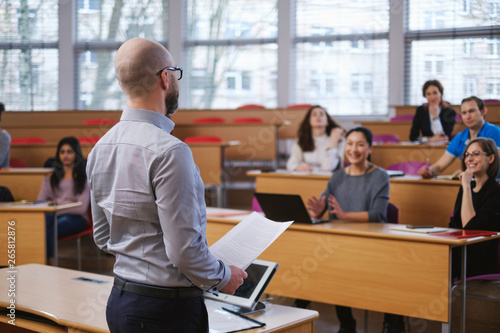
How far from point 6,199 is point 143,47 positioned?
377 cm

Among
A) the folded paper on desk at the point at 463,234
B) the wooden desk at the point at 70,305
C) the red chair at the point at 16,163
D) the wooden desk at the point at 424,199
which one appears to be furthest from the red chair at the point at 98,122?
the folded paper on desk at the point at 463,234

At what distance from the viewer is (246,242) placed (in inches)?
55.6

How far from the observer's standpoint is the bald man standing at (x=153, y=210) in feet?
3.84

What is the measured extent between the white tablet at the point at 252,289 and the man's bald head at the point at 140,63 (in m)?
0.84

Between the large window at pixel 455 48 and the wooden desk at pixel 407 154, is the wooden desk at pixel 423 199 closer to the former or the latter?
the wooden desk at pixel 407 154

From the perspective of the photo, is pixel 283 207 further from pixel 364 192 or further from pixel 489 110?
pixel 489 110

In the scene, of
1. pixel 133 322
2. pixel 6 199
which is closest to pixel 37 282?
pixel 133 322

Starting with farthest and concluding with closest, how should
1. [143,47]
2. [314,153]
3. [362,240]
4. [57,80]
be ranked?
[57,80], [314,153], [362,240], [143,47]

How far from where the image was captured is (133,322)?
4.05ft

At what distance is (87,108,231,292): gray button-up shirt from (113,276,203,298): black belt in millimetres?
15

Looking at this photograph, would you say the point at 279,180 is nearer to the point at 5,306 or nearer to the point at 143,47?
the point at 5,306

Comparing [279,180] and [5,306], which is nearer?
[5,306]

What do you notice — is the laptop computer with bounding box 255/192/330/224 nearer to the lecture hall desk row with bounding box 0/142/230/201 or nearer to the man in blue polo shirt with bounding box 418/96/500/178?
the man in blue polo shirt with bounding box 418/96/500/178

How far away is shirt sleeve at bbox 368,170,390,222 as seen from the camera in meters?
3.11
